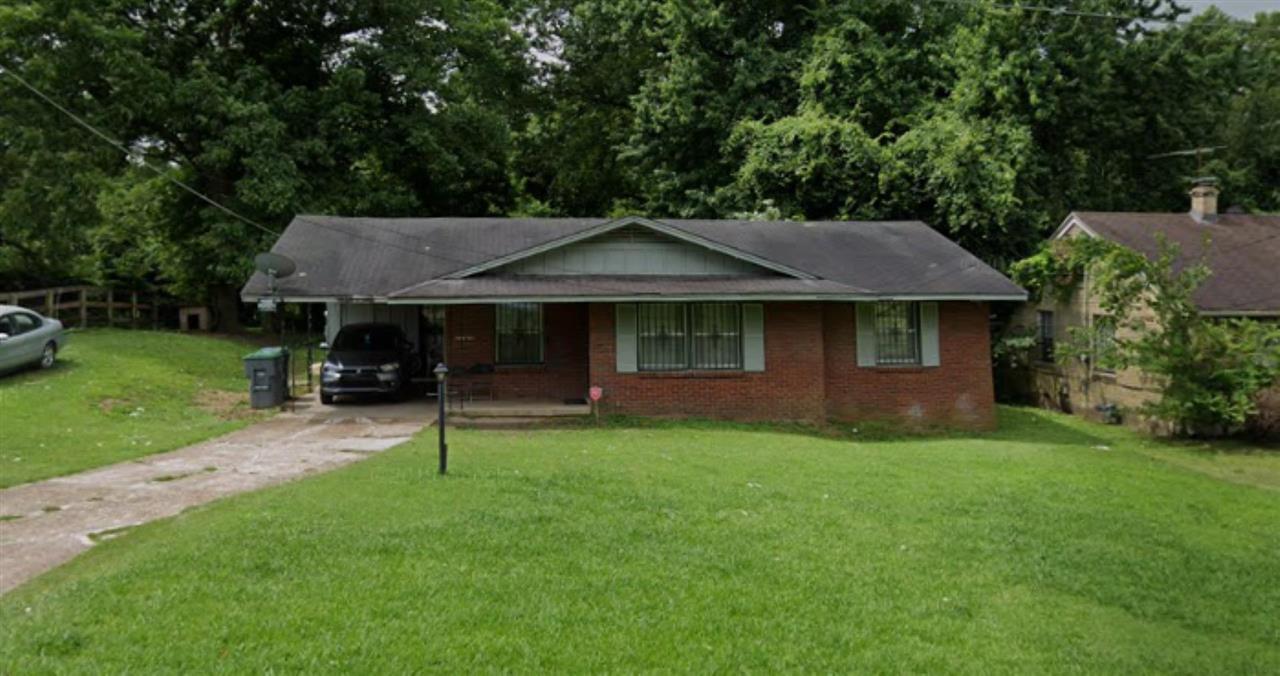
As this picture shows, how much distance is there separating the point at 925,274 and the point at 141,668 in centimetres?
1687

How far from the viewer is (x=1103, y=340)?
20.7 metres

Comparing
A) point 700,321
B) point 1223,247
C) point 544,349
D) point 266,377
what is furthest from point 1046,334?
point 266,377

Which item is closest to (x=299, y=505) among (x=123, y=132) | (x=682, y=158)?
(x=123, y=132)

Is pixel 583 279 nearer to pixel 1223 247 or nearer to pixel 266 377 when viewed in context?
pixel 266 377

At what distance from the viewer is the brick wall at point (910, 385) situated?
17969 millimetres

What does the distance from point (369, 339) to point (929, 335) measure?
40.3 feet

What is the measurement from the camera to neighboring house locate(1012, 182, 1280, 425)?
1984 centimetres

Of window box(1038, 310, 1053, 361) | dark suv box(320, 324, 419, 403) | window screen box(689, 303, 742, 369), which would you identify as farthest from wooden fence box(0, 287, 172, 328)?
window box(1038, 310, 1053, 361)

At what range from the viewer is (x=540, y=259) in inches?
672

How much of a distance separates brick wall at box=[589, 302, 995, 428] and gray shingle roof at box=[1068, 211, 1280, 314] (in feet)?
16.3

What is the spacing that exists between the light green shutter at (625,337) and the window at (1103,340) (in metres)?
10.3

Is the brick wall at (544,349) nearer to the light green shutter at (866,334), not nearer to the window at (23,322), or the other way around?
the light green shutter at (866,334)

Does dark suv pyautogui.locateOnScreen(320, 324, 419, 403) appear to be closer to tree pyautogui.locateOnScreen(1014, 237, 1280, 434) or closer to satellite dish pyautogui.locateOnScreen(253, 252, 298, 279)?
satellite dish pyautogui.locateOnScreen(253, 252, 298, 279)

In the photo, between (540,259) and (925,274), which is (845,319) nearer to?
(925,274)
